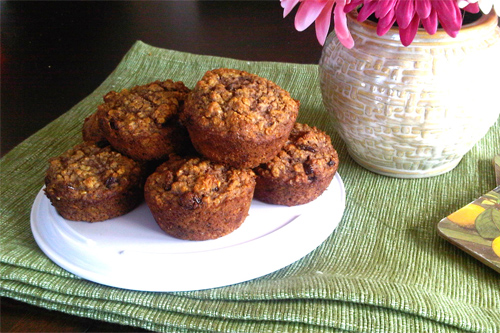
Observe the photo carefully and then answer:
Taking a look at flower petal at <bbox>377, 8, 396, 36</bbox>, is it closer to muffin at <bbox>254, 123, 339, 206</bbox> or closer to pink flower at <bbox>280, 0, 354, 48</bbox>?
pink flower at <bbox>280, 0, 354, 48</bbox>

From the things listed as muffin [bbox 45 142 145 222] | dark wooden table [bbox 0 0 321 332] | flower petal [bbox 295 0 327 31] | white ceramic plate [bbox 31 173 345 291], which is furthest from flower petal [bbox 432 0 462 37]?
dark wooden table [bbox 0 0 321 332]

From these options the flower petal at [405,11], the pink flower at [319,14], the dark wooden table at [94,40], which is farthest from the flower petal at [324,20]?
the dark wooden table at [94,40]

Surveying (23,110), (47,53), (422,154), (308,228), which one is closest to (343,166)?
(422,154)

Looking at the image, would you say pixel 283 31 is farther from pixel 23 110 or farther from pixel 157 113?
pixel 157 113

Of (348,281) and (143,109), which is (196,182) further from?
(348,281)

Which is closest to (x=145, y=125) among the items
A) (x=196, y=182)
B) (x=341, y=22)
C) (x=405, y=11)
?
(x=196, y=182)

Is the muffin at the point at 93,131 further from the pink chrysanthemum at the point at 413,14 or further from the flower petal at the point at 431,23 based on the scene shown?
the flower petal at the point at 431,23
